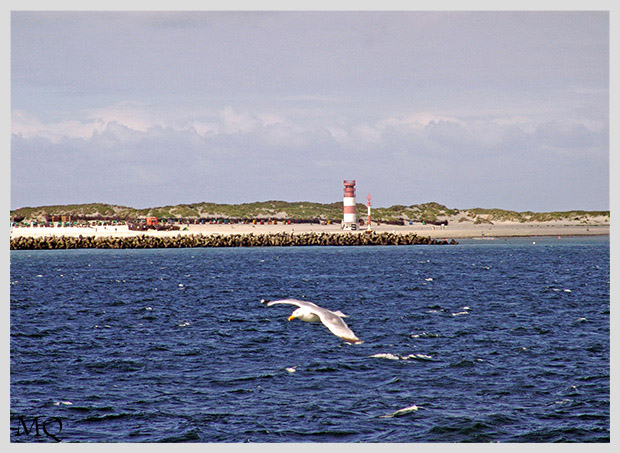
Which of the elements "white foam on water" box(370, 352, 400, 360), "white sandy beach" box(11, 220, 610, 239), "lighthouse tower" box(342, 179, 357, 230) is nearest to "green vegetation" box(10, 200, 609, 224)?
"white sandy beach" box(11, 220, 610, 239)

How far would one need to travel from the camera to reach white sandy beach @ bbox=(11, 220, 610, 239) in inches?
4193

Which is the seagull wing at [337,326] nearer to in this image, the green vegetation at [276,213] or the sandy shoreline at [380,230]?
the sandy shoreline at [380,230]

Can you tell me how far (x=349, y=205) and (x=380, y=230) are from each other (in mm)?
16238

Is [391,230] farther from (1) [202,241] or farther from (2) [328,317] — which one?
(2) [328,317]

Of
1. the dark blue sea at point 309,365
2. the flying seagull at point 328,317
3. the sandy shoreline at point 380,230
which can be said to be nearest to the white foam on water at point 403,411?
the dark blue sea at point 309,365

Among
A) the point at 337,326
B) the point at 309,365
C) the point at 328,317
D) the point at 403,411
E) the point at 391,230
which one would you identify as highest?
the point at 391,230

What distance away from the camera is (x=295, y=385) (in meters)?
18.8

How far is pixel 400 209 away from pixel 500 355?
175 meters

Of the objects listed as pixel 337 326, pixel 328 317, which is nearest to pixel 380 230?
pixel 328 317

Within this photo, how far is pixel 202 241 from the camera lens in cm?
9925

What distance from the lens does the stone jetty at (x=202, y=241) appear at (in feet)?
315

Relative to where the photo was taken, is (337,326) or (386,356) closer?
(337,326)

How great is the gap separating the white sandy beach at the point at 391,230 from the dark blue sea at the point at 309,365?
6331 cm

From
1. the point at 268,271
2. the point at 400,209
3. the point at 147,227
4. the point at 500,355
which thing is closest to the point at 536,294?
the point at 500,355
